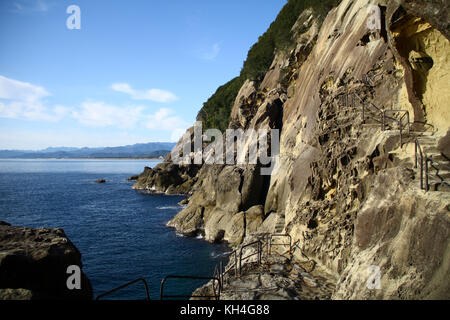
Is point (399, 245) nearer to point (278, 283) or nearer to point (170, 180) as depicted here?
point (278, 283)

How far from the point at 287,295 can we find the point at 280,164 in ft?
67.3

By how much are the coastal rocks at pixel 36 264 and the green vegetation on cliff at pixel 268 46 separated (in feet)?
115

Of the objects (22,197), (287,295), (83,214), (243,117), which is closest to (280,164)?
(243,117)

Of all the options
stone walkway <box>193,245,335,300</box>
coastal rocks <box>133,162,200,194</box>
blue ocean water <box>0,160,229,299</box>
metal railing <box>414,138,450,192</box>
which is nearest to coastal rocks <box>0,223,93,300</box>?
stone walkway <box>193,245,335,300</box>

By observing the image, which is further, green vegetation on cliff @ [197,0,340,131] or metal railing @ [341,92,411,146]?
green vegetation on cliff @ [197,0,340,131]

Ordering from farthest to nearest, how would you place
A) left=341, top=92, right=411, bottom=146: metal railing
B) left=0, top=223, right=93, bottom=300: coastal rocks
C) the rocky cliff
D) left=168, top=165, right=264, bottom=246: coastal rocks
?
left=168, top=165, right=264, bottom=246: coastal rocks → left=341, top=92, right=411, bottom=146: metal railing → left=0, top=223, right=93, bottom=300: coastal rocks → the rocky cliff

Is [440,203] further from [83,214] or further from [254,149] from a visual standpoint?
[83,214]

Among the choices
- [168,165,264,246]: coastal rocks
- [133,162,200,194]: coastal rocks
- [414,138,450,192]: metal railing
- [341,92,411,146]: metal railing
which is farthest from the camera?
[133,162,200,194]: coastal rocks

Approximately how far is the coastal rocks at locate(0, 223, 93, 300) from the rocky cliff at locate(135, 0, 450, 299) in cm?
1021

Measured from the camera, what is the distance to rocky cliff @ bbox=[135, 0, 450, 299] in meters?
8.25

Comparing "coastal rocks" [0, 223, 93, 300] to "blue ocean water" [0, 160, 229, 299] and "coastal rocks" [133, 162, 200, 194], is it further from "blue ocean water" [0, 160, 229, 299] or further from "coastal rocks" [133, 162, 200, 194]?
"coastal rocks" [133, 162, 200, 194]

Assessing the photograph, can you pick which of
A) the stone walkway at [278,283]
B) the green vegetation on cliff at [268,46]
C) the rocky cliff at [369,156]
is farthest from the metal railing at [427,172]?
the green vegetation on cliff at [268,46]

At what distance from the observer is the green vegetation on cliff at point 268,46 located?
41594 mm
